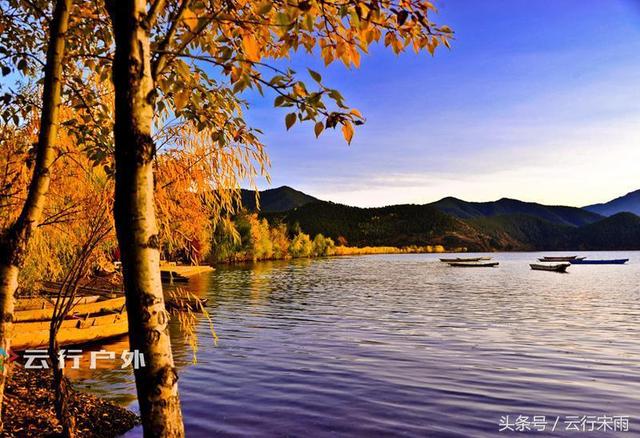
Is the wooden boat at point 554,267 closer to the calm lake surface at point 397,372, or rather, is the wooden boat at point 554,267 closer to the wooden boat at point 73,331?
the calm lake surface at point 397,372

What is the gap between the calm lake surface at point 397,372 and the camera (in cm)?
1157

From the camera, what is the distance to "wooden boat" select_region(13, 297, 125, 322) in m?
16.2

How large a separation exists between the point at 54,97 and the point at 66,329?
1421 centimetres

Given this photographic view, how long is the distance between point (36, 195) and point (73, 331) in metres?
14.0

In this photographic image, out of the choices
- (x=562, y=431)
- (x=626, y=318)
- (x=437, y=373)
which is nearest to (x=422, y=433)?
(x=562, y=431)

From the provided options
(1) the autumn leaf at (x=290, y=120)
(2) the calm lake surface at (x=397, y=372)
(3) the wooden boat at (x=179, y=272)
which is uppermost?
(1) the autumn leaf at (x=290, y=120)

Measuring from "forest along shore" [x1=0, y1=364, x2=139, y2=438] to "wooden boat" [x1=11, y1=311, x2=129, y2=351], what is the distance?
171 inches

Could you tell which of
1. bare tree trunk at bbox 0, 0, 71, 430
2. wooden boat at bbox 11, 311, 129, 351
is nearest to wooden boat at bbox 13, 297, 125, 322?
wooden boat at bbox 11, 311, 129, 351

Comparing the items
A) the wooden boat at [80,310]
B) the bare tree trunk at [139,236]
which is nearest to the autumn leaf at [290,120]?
the bare tree trunk at [139,236]

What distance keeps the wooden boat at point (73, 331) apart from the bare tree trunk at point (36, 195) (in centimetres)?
937

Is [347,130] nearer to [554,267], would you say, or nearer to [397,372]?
[397,372]

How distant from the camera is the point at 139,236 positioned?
11.7 ft

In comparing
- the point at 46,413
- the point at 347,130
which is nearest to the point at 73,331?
the point at 46,413

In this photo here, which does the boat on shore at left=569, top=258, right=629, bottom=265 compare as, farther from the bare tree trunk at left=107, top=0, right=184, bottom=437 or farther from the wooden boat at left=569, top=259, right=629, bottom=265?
the bare tree trunk at left=107, top=0, right=184, bottom=437
